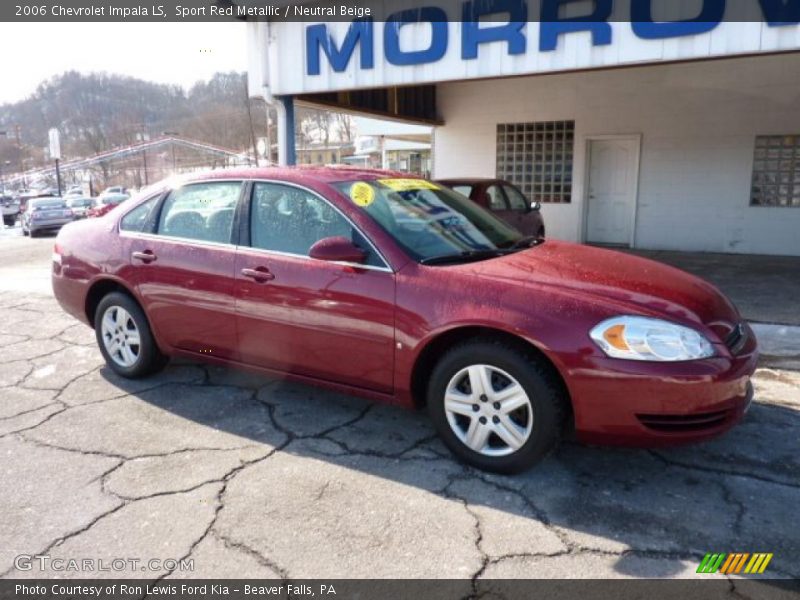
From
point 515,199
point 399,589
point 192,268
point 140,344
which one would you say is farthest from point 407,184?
point 515,199

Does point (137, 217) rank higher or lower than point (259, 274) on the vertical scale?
higher

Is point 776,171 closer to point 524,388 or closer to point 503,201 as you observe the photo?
point 503,201

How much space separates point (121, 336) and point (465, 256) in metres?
2.70

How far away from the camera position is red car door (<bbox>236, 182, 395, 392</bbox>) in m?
3.35

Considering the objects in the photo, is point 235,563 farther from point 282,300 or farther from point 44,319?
→ point 44,319

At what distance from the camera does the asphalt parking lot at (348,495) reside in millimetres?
2520

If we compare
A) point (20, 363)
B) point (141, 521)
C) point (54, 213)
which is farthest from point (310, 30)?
point (54, 213)

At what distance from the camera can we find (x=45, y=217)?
2114 cm

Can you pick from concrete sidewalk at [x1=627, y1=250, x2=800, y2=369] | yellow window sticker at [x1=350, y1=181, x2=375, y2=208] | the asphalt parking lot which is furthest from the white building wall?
yellow window sticker at [x1=350, y1=181, x2=375, y2=208]

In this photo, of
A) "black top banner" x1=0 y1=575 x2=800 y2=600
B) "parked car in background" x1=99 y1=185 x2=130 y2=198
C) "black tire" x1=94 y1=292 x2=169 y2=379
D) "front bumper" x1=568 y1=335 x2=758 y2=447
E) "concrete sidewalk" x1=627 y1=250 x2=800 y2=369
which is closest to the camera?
"black top banner" x1=0 y1=575 x2=800 y2=600

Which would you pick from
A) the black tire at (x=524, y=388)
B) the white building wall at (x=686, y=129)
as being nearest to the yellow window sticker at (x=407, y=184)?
the black tire at (x=524, y=388)

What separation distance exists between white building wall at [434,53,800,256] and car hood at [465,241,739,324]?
27.7ft

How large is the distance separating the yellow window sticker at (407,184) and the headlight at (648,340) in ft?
5.47

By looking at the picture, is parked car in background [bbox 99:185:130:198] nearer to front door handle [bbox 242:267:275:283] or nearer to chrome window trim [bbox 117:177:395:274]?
chrome window trim [bbox 117:177:395:274]
